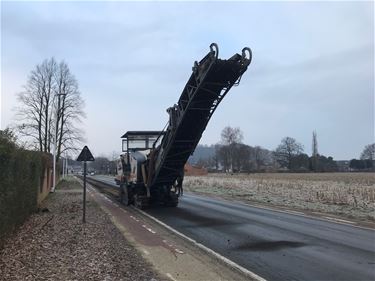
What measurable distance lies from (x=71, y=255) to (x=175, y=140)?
9836 mm

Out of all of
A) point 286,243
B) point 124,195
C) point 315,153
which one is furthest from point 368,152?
point 286,243

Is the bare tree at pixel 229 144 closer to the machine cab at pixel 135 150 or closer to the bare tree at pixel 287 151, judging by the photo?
the bare tree at pixel 287 151

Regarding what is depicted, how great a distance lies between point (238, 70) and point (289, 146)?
428 feet

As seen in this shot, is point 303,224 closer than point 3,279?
No

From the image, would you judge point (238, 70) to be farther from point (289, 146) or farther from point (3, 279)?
point (289, 146)

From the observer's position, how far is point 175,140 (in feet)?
62.8

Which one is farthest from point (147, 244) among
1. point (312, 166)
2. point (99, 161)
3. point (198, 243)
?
point (99, 161)

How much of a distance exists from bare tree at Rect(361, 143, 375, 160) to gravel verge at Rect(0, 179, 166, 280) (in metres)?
145

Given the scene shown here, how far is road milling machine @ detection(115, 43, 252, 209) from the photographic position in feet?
53.2

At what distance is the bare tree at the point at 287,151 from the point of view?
140 metres

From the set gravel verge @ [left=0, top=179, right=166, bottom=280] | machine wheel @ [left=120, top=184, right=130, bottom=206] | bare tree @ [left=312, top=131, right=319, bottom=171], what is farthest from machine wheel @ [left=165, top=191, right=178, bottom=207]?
bare tree @ [left=312, top=131, right=319, bottom=171]

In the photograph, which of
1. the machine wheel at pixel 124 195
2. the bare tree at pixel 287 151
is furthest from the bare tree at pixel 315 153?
the machine wheel at pixel 124 195

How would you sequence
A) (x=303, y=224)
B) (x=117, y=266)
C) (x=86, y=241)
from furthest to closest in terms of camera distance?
(x=303, y=224), (x=86, y=241), (x=117, y=266)

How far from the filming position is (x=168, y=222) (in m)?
16.6
